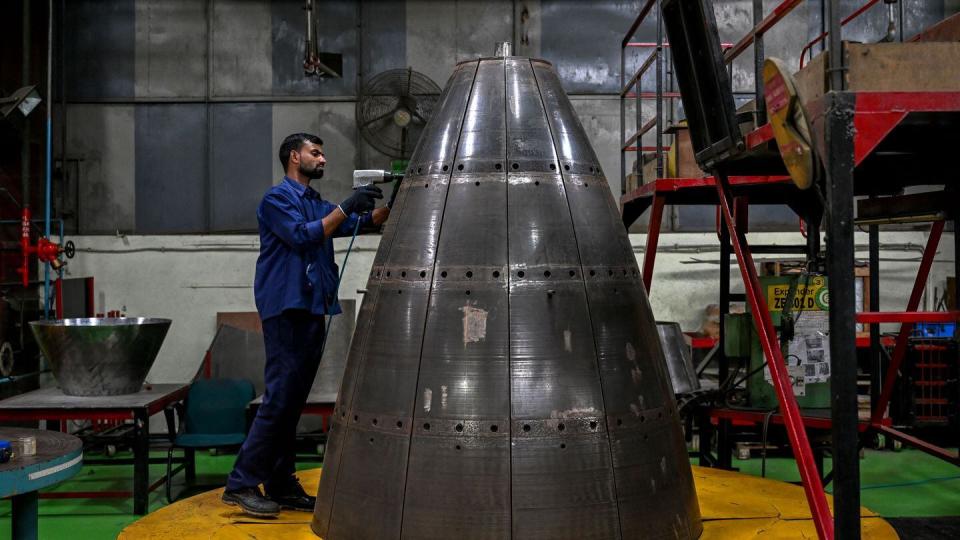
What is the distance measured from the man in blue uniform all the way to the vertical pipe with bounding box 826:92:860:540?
235cm

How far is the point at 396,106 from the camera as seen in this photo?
31.8 feet

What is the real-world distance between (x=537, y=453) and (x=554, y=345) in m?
0.48

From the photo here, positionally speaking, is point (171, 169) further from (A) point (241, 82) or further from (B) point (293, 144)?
(B) point (293, 144)

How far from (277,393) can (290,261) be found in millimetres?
708

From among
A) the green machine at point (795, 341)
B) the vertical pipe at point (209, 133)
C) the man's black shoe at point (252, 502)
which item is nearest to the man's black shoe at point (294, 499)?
the man's black shoe at point (252, 502)

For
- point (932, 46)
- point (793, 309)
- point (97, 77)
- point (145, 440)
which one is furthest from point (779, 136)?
point (97, 77)

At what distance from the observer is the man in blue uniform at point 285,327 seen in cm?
432

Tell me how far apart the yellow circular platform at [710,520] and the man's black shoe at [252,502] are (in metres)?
0.04

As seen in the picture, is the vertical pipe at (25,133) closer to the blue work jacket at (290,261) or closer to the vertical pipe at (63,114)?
the vertical pipe at (63,114)

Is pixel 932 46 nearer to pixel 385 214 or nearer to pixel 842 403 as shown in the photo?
pixel 842 403

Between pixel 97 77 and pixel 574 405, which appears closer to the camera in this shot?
pixel 574 405

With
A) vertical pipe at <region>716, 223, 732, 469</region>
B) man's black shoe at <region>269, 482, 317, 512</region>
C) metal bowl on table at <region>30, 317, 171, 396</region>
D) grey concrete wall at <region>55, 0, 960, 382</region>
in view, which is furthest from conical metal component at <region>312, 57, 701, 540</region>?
grey concrete wall at <region>55, 0, 960, 382</region>

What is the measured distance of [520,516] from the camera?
3438mm

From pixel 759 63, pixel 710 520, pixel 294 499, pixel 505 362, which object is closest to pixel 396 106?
pixel 294 499
